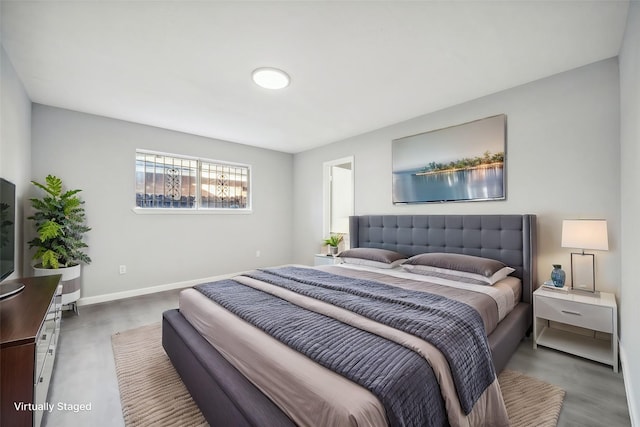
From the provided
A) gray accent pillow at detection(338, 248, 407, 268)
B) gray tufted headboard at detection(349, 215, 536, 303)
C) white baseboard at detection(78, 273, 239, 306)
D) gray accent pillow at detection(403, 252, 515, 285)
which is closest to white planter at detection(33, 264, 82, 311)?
white baseboard at detection(78, 273, 239, 306)

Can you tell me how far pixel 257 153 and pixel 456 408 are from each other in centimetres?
480

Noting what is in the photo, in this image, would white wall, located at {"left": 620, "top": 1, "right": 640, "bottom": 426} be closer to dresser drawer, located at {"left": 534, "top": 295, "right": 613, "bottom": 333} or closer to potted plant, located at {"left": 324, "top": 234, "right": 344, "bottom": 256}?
dresser drawer, located at {"left": 534, "top": 295, "right": 613, "bottom": 333}

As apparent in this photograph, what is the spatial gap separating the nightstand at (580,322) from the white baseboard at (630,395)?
0.05 metres

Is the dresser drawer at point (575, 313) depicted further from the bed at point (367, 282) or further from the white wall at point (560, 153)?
the white wall at point (560, 153)

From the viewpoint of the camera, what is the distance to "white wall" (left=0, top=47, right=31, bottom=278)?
224 cm

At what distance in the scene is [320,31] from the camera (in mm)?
1990

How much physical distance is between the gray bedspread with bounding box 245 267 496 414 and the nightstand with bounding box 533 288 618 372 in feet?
3.27

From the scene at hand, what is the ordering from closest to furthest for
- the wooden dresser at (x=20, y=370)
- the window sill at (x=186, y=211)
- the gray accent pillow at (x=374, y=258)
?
the wooden dresser at (x=20, y=370), the gray accent pillow at (x=374, y=258), the window sill at (x=186, y=211)

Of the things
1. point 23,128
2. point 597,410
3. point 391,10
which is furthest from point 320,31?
point 23,128

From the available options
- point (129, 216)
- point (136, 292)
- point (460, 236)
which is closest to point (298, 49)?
point (460, 236)

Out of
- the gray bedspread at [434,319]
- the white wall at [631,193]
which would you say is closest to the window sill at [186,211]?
the gray bedspread at [434,319]

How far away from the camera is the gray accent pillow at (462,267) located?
2.53 meters

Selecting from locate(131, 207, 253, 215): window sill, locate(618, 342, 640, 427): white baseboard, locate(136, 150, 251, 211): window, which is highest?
locate(136, 150, 251, 211): window

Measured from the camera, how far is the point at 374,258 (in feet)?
11.2
